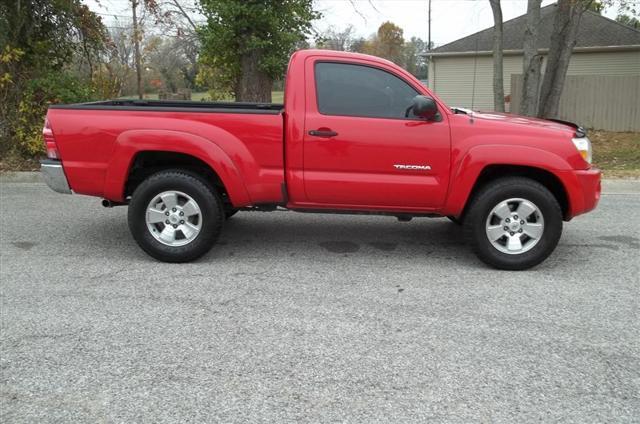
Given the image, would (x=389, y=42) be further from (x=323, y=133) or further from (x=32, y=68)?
(x=323, y=133)

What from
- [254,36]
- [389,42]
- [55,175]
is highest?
[389,42]

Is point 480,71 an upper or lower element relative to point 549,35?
lower

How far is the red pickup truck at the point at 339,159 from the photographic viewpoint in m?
4.95

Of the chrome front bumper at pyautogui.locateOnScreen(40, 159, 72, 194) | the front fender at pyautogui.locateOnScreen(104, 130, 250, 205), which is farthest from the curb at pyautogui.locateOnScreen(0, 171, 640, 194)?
the front fender at pyautogui.locateOnScreen(104, 130, 250, 205)

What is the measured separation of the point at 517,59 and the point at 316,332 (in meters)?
23.6

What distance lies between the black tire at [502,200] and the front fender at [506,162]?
17 cm

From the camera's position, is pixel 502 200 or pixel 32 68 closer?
pixel 502 200

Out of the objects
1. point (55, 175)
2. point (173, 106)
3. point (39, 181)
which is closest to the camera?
point (55, 175)

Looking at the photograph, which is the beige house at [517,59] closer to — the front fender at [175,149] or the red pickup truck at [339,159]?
the red pickup truck at [339,159]

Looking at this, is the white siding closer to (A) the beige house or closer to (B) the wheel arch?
(A) the beige house

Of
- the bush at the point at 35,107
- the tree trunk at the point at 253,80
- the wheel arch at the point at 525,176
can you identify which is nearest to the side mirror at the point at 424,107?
the wheel arch at the point at 525,176

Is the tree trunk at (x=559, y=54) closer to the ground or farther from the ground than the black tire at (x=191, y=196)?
farther from the ground

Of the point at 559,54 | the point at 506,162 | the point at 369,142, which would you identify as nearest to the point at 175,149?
the point at 369,142

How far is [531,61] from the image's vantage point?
13.1 metres
